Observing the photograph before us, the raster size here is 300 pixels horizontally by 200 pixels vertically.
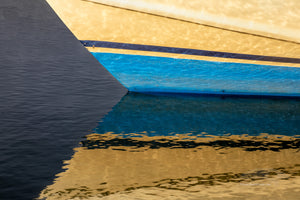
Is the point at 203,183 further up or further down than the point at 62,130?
further down

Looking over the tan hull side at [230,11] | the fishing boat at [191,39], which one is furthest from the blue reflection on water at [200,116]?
the tan hull side at [230,11]

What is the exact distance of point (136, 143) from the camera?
90.2 inches

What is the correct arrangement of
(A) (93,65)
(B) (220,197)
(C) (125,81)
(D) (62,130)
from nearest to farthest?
(B) (220,197) → (D) (62,130) → (C) (125,81) → (A) (93,65)

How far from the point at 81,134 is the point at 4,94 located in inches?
53.9

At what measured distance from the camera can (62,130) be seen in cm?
244

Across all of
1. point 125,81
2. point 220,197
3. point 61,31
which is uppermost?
point 61,31

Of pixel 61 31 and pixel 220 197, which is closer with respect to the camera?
pixel 220 197

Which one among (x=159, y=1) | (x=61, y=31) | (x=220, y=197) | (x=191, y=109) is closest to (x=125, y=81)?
(x=191, y=109)

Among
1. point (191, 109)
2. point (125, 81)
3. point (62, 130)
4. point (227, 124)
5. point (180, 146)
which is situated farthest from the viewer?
point (125, 81)

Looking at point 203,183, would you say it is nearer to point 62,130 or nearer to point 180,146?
point 180,146

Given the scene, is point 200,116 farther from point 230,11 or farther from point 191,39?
point 230,11

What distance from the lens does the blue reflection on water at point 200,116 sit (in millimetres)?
2650

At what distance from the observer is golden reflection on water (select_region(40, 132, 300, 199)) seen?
1.61m

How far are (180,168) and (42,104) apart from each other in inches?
67.2
